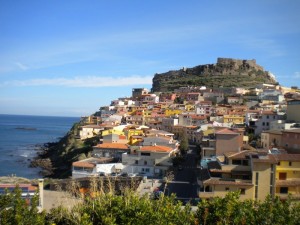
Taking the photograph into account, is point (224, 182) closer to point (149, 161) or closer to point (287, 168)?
point (287, 168)

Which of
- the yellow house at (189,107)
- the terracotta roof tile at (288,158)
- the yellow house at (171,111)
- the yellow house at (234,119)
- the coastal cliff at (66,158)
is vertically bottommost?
the coastal cliff at (66,158)

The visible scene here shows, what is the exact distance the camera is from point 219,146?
32.9 metres

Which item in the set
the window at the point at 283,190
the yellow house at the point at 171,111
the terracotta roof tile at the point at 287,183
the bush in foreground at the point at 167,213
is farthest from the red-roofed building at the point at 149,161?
the yellow house at the point at 171,111

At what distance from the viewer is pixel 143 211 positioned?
1334 cm

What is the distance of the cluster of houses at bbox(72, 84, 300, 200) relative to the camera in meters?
23.8

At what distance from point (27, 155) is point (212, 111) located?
36913 mm

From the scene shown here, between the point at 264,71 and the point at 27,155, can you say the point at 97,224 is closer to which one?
the point at 27,155

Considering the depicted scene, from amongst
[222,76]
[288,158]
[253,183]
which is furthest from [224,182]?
[222,76]

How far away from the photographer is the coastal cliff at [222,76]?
3996 inches

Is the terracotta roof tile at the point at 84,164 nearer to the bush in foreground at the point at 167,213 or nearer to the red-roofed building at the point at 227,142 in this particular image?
the red-roofed building at the point at 227,142

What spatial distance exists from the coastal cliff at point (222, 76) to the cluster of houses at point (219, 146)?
22237 millimetres

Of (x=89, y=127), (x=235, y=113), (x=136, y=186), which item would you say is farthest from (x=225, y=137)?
(x=89, y=127)

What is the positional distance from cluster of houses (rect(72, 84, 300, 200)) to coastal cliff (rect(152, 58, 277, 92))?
73.0 ft

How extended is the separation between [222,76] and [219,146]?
76.4 meters
